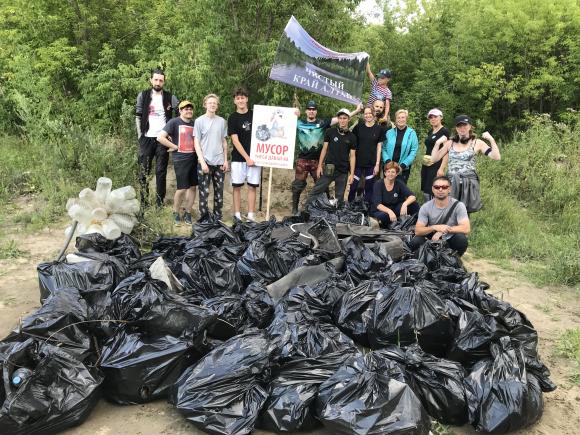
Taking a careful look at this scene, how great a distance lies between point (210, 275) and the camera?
4109 millimetres

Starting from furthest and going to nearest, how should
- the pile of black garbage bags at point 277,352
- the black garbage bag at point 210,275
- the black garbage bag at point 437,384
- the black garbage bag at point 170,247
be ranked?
1. the black garbage bag at point 170,247
2. the black garbage bag at point 210,275
3. the black garbage bag at point 437,384
4. the pile of black garbage bags at point 277,352

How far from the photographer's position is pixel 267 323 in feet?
11.6

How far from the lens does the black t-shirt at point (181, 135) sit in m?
5.82

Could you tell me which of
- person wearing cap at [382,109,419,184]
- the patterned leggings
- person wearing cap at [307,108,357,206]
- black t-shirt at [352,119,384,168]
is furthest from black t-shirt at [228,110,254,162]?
person wearing cap at [382,109,419,184]

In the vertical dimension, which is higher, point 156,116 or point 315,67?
point 315,67

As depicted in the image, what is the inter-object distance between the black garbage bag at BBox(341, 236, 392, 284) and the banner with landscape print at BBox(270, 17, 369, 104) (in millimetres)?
2763

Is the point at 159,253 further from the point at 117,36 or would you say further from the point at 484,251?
the point at 117,36

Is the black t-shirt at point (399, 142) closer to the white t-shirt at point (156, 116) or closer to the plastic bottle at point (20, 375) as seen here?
the white t-shirt at point (156, 116)

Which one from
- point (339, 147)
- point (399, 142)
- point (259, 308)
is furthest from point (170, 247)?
point (399, 142)

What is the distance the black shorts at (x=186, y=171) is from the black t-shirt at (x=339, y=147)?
5.62 ft

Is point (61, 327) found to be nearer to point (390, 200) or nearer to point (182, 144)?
point (182, 144)

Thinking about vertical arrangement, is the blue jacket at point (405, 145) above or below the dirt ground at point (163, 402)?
above

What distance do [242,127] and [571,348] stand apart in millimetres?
4214

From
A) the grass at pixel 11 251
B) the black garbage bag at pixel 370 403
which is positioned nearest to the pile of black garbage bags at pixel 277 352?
the black garbage bag at pixel 370 403
